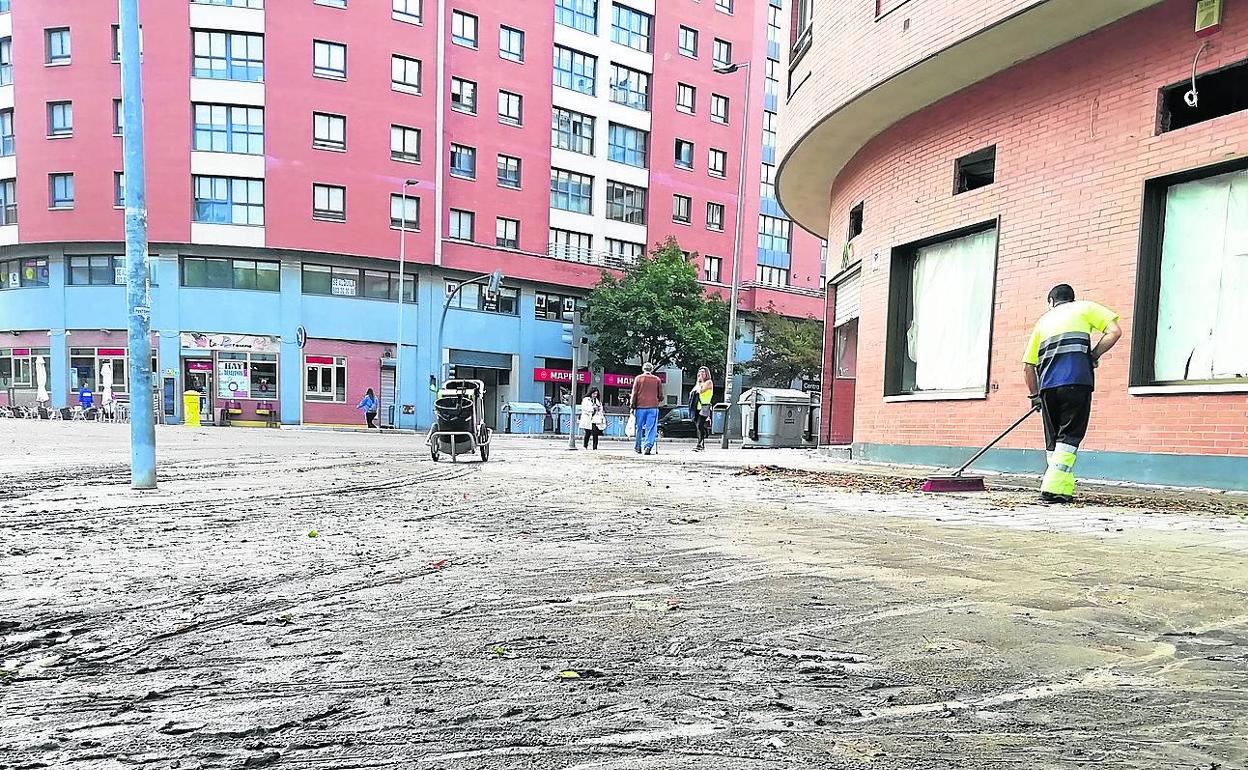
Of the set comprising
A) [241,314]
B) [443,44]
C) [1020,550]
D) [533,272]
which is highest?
[443,44]

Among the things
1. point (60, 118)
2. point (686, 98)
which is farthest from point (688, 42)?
point (60, 118)

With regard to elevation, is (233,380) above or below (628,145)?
below

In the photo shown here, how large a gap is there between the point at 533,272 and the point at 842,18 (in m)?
28.1

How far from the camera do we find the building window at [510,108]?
3728cm

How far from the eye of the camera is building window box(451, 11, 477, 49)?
35.8m

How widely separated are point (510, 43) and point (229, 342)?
62.9 ft

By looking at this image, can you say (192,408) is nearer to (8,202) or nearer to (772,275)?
(8,202)

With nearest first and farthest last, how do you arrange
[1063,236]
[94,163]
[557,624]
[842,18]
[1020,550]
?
[557,624] → [1020,550] → [1063,236] → [842,18] → [94,163]

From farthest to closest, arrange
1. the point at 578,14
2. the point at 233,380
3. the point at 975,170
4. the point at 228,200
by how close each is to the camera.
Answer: the point at 578,14, the point at 233,380, the point at 228,200, the point at 975,170

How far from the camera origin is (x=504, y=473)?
952 centimetres

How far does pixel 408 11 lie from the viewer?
3469 centimetres

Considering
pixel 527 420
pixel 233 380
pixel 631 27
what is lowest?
pixel 527 420

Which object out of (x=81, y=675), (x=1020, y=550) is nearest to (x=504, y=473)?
(x=1020, y=550)

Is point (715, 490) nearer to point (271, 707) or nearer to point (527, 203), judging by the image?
point (271, 707)
